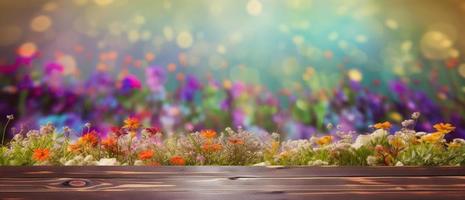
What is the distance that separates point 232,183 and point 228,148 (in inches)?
67.4

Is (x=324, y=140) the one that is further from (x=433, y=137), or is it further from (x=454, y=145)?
(x=454, y=145)

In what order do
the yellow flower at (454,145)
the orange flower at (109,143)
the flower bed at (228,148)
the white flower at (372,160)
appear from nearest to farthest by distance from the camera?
the white flower at (372,160) < the flower bed at (228,148) < the yellow flower at (454,145) < the orange flower at (109,143)

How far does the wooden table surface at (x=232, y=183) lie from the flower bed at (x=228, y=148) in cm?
129

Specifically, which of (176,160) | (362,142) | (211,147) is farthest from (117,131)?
(362,142)

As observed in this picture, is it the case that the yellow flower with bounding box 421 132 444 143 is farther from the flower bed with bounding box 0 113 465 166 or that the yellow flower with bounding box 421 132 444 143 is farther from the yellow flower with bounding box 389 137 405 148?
the yellow flower with bounding box 389 137 405 148

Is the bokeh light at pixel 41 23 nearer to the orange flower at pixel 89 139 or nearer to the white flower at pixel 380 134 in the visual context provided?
the orange flower at pixel 89 139

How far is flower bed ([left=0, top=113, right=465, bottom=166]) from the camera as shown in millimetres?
2418

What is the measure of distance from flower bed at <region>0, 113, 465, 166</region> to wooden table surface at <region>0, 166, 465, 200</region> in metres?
1.29

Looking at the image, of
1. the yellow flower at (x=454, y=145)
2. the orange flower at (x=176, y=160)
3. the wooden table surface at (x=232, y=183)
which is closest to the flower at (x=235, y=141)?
the orange flower at (x=176, y=160)

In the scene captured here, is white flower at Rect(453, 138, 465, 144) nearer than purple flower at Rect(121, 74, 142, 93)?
Yes

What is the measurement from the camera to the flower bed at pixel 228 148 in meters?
2.42

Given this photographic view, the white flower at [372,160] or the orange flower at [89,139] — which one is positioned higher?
the orange flower at [89,139]

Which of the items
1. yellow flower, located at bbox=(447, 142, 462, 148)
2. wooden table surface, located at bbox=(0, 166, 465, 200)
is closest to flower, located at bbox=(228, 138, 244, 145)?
yellow flower, located at bbox=(447, 142, 462, 148)

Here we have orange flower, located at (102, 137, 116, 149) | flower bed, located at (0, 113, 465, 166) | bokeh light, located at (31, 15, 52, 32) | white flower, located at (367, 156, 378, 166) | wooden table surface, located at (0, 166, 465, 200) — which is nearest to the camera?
wooden table surface, located at (0, 166, 465, 200)
